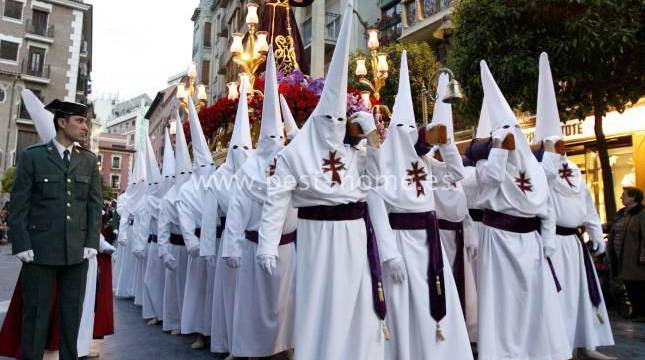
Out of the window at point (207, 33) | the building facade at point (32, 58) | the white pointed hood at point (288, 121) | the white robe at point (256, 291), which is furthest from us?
the window at point (207, 33)

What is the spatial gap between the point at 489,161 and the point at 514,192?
14.6 inches

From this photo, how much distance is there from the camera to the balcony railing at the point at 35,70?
1469 inches

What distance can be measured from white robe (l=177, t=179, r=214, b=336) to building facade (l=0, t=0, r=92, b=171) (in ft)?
116

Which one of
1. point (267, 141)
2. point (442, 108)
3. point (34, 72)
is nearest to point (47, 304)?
point (267, 141)

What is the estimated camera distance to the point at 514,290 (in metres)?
4.72

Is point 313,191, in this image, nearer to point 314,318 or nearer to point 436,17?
point 314,318

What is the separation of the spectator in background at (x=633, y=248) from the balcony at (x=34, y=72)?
38895 mm

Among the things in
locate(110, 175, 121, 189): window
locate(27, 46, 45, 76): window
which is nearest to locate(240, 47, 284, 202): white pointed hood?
locate(27, 46, 45, 76): window

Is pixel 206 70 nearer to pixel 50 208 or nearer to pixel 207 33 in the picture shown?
pixel 207 33

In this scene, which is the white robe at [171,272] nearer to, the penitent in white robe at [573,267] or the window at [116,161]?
the penitent in white robe at [573,267]

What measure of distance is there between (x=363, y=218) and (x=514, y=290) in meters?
1.70

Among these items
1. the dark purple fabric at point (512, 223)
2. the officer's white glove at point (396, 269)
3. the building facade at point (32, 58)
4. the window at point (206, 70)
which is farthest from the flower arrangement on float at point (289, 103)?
the window at point (206, 70)

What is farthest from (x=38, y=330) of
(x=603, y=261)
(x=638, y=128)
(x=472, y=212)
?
(x=638, y=128)

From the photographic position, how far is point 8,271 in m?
12.9
